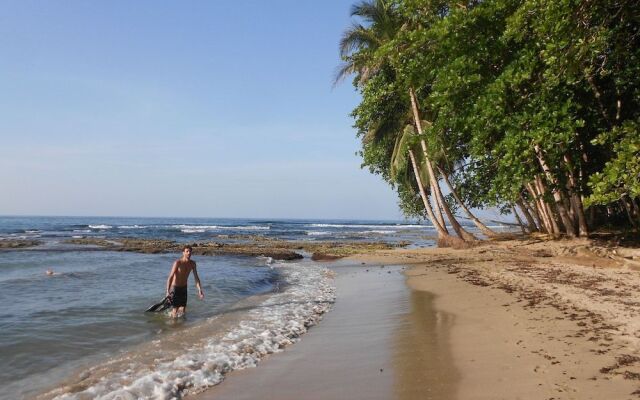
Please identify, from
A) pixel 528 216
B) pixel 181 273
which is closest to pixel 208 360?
pixel 181 273

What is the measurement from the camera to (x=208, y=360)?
562 cm

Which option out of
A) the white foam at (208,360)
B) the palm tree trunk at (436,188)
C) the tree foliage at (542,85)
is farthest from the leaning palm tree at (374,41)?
the white foam at (208,360)

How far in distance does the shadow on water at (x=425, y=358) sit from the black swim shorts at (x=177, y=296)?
Answer: 4798 mm

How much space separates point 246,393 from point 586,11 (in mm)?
8269

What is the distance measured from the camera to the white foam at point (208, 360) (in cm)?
468

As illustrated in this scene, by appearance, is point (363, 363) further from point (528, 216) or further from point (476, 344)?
point (528, 216)

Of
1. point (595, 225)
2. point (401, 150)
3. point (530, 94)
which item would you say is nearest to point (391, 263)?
point (401, 150)

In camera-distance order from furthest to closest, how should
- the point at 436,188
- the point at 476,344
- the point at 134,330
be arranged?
1. the point at 436,188
2. the point at 134,330
3. the point at 476,344

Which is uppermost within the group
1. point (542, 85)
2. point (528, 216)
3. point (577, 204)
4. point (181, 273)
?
point (542, 85)

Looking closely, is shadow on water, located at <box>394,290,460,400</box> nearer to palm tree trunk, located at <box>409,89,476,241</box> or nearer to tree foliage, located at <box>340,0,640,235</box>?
tree foliage, located at <box>340,0,640,235</box>

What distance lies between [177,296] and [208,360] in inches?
151

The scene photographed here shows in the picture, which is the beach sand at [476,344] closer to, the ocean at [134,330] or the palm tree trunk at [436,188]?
the ocean at [134,330]

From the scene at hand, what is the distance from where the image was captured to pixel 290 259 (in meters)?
22.2

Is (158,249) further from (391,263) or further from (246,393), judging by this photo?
(246,393)
